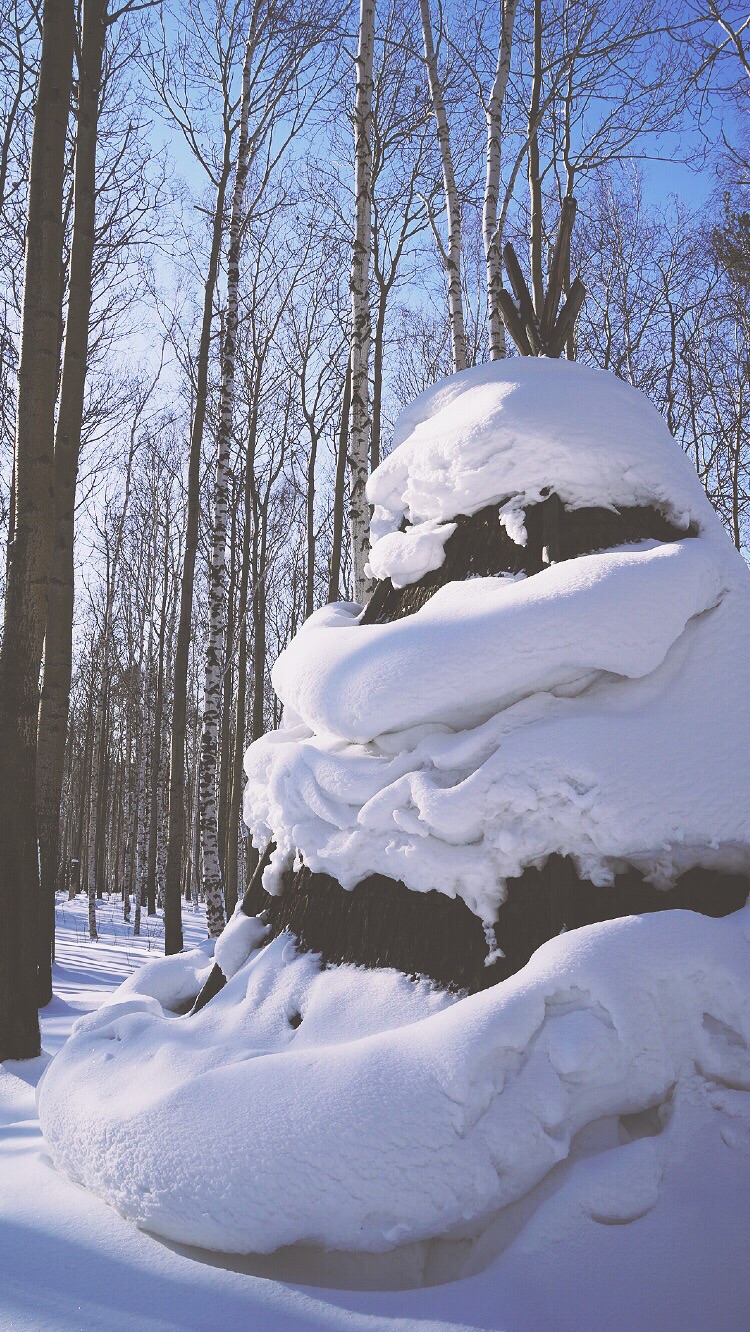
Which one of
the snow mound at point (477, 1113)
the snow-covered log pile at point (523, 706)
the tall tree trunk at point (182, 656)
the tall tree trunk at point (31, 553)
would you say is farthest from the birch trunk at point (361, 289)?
the snow mound at point (477, 1113)

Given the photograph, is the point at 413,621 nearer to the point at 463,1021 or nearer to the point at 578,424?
the point at 578,424

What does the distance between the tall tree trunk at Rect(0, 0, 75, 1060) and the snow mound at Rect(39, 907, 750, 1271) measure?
2304 mm

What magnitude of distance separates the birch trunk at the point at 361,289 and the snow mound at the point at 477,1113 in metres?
4.77

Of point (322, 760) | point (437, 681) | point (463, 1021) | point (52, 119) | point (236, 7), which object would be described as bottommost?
point (463, 1021)

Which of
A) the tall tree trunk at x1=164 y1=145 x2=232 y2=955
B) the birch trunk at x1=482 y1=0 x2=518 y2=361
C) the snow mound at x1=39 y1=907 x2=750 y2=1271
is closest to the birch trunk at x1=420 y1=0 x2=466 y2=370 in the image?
the birch trunk at x1=482 y1=0 x2=518 y2=361

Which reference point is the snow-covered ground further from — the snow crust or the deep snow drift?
the snow crust

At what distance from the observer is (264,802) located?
299 centimetres

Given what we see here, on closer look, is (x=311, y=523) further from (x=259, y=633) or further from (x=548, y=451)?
(x=548, y=451)

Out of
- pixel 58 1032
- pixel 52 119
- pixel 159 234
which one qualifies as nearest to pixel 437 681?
pixel 58 1032

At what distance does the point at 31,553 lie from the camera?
14.8ft

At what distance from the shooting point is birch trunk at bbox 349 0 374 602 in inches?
258

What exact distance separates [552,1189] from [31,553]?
4019mm

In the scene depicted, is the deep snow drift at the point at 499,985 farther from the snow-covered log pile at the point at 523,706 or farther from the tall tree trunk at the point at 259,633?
the tall tree trunk at the point at 259,633

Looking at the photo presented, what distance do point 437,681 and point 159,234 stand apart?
8.87m
